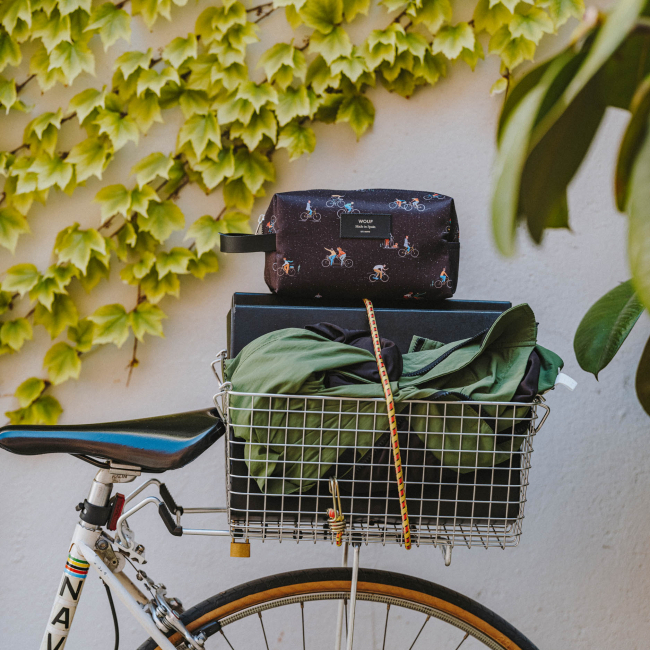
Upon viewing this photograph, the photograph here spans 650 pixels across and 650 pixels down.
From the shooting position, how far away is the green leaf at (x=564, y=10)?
120 cm

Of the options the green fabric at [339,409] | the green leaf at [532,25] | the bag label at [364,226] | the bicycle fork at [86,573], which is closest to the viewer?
the green fabric at [339,409]

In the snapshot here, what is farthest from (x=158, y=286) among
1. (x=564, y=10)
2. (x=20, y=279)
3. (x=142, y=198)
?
(x=564, y=10)

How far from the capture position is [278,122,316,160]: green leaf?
4.09 ft

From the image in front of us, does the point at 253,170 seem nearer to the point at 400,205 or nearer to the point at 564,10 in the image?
the point at 400,205

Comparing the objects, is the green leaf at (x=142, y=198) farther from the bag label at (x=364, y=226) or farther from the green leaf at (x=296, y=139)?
the bag label at (x=364, y=226)

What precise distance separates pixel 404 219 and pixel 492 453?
0.41 meters

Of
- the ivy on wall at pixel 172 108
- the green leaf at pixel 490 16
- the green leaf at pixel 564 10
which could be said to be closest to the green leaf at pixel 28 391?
the ivy on wall at pixel 172 108

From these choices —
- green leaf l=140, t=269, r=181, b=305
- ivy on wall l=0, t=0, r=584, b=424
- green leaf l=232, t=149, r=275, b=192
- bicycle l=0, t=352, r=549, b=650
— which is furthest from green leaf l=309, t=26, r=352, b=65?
bicycle l=0, t=352, r=549, b=650

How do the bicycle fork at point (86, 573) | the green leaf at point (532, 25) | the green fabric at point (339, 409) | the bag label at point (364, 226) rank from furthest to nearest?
1. the green leaf at point (532, 25)
2. the bag label at point (364, 226)
3. the bicycle fork at point (86, 573)
4. the green fabric at point (339, 409)

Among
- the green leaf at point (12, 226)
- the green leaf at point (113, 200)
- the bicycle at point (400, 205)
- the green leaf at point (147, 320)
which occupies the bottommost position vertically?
the green leaf at point (147, 320)

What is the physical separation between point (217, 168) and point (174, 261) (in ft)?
0.73

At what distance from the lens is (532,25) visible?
1206 mm

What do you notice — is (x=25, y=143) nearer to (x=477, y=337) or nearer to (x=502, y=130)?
(x=477, y=337)

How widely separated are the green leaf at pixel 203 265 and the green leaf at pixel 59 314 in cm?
28
